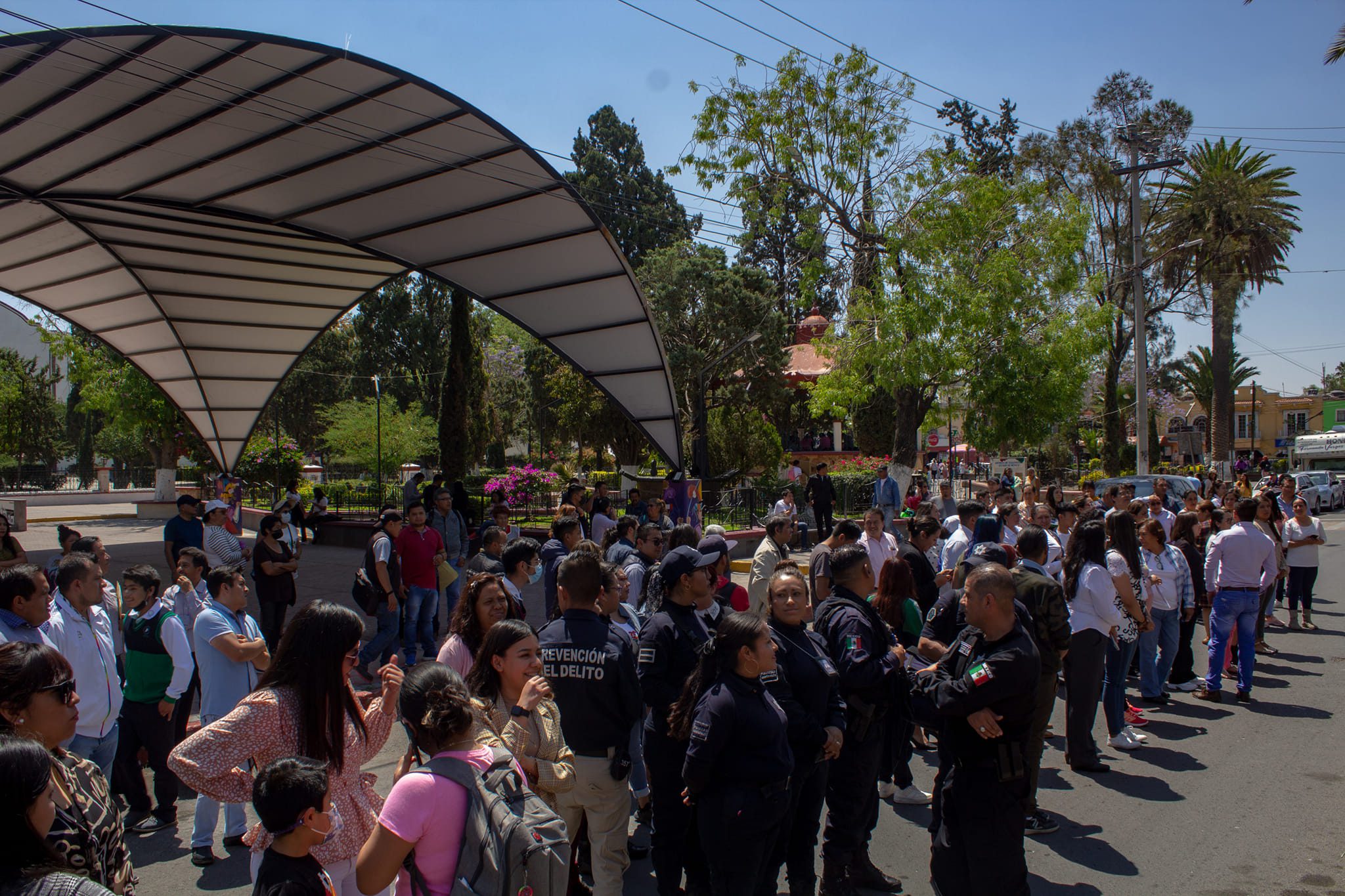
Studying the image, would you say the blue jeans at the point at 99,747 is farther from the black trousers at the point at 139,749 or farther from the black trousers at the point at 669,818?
the black trousers at the point at 669,818

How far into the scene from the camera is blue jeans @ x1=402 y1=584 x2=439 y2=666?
30.2ft

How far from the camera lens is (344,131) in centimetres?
1235

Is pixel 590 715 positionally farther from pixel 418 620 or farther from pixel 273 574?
pixel 273 574

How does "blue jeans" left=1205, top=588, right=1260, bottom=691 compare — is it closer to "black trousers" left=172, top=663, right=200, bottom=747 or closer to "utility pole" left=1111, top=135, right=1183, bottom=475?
"black trousers" left=172, top=663, right=200, bottom=747

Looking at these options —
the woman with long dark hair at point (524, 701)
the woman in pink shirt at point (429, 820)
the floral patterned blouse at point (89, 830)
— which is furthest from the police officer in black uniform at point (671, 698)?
the floral patterned blouse at point (89, 830)

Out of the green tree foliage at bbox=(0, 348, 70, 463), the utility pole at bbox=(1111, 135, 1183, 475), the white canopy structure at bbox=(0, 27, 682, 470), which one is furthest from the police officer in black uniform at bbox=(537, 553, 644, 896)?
the green tree foliage at bbox=(0, 348, 70, 463)

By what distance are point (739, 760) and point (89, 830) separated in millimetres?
2261

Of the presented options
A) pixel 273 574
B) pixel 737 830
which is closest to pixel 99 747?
pixel 737 830

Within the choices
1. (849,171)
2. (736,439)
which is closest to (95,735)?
(849,171)

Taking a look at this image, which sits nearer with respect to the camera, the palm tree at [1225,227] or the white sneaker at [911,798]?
the white sneaker at [911,798]

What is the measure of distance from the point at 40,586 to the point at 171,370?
1876 cm

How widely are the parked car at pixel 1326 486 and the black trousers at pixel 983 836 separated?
118 feet

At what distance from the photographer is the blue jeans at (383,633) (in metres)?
8.64

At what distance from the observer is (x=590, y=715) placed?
4086 millimetres
